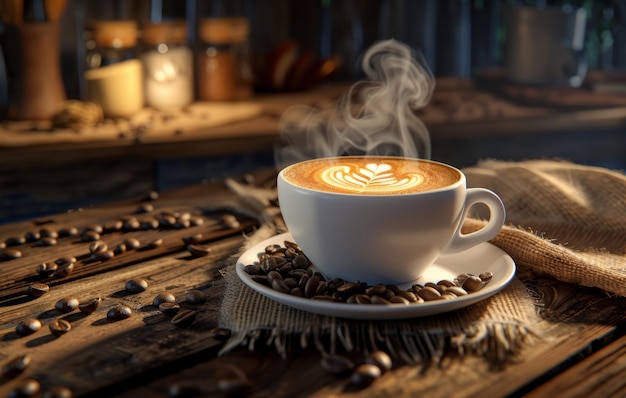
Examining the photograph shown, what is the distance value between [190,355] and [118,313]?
13cm

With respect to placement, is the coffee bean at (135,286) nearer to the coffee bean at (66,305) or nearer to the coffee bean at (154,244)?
the coffee bean at (66,305)

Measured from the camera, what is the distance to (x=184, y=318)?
0.86 m

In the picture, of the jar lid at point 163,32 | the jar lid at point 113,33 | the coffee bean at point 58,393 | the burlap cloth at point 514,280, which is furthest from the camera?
the jar lid at point 163,32

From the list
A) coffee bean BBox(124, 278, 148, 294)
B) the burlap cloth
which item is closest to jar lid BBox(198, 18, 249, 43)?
the burlap cloth

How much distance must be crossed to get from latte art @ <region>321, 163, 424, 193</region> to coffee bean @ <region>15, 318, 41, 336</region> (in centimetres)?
38

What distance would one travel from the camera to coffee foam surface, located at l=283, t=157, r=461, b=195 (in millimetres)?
953

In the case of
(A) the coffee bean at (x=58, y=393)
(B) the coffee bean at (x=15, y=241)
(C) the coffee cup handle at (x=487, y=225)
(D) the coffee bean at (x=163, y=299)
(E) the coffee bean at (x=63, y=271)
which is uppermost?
(C) the coffee cup handle at (x=487, y=225)

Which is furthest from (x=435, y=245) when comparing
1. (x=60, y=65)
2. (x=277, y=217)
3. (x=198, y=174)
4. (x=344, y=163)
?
(x=60, y=65)

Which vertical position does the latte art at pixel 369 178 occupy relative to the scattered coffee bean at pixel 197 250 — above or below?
above

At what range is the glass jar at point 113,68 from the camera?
242cm

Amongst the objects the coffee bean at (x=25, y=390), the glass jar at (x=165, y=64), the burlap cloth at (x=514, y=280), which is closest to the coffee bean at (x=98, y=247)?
the burlap cloth at (x=514, y=280)

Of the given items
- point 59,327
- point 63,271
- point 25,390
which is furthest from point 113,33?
point 25,390

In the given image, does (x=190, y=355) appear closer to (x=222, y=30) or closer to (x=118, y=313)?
(x=118, y=313)

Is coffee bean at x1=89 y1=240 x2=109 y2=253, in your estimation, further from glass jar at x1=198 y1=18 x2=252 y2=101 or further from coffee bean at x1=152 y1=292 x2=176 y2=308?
glass jar at x1=198 y1=18 x2=252 y2=101
